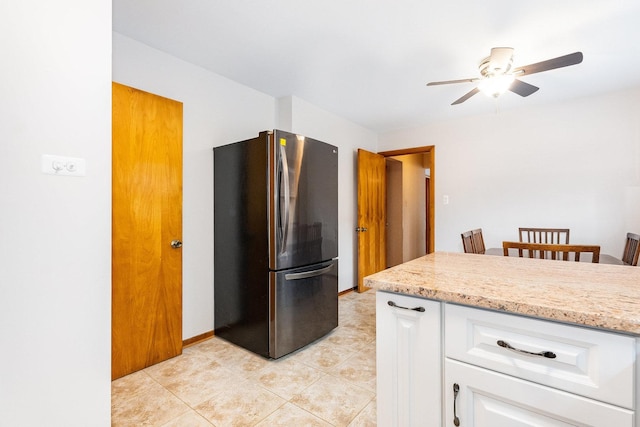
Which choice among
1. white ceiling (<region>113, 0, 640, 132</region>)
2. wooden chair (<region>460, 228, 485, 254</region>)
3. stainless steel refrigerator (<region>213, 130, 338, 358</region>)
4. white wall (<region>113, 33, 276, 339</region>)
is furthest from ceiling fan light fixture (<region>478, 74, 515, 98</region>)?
white wall (<region>113, 33, 276, 339</region>)

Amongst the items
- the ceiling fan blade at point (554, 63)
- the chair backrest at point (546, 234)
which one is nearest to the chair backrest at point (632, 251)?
the chair backrest at point (546, 234)

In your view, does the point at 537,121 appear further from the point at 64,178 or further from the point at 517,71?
the point at 64,178

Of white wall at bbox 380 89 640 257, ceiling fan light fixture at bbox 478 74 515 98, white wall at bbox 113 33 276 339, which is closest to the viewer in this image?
ceiling fan light fixture at bbox 478 74 515 98

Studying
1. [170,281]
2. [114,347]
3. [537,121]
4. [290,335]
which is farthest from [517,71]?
[114,347]

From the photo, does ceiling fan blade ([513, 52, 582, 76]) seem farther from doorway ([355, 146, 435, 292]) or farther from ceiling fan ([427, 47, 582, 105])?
doorway ([355, 146, 435, 292])

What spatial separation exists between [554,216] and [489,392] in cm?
329

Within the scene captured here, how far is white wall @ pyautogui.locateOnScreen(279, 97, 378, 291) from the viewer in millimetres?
3293

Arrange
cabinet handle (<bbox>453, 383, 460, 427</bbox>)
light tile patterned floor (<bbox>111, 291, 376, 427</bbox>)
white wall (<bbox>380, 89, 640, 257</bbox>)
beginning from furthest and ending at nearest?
white wall (<bbox>380, 89, 640, 257</bbox>) < light tile patterned floor (<bbox>111, 291, 376, 427</bbox>) < cabinet handle (<bbox>453, 383, 460, 427</bbox>)

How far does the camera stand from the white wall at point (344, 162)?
10.8ft

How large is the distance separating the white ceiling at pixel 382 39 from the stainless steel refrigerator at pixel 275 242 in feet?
2.34

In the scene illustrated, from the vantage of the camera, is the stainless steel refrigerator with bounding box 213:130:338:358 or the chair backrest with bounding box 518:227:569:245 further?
the chair backrest with bounding box 518:227:569:245

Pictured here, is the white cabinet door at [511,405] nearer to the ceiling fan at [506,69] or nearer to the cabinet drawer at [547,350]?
the cabinet drawer at [547,350]

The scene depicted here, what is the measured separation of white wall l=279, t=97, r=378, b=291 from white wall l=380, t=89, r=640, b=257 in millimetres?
1067

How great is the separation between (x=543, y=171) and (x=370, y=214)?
2.14 metres
